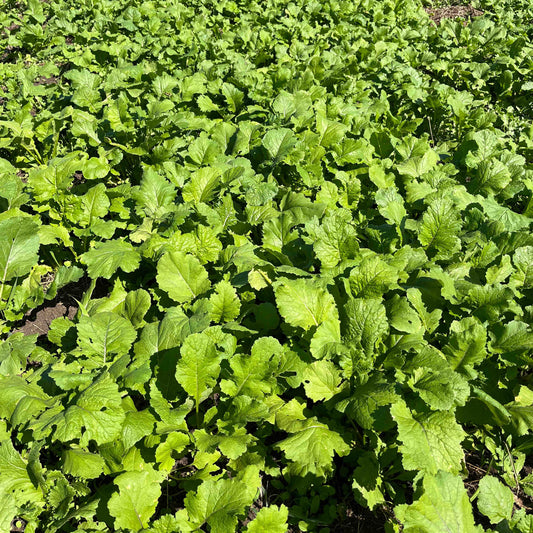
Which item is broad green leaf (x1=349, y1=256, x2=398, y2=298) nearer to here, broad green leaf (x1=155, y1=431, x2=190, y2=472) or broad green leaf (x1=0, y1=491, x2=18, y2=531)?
broad green leaf (x1=155, y1=431, x2=190, y2=472)

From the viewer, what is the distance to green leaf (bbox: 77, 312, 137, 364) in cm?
260

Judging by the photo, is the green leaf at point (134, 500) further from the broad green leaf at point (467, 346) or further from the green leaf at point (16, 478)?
the broad green leaf at point (467, 346)

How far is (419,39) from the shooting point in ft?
21.5

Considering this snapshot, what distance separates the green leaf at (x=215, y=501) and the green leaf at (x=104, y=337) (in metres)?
0.94

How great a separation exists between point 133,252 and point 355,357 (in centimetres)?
167

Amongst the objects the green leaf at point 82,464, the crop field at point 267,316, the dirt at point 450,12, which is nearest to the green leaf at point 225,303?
the crop field at point 267,316

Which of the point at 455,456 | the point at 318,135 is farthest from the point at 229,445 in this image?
the point at 318,135

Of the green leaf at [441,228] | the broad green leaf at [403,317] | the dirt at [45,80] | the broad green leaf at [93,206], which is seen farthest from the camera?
the dirt at [45,80]

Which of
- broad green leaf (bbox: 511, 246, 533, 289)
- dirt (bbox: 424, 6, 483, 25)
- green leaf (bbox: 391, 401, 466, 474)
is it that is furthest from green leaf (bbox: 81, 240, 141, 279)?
dirt (bbox: 424, 6, 483, 25)

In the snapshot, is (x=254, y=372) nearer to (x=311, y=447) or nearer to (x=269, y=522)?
(x=311, y=447)

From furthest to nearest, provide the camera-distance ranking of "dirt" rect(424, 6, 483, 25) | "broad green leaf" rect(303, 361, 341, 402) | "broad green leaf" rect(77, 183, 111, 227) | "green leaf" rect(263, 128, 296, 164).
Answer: "dirt" rect(424, 6, 483, 25) → "green leaf" rect(263, 128, 296, 164) → "broad green leaf" rect(77, 183, 111, 227) → "broad green leaf" rect(303, 361, 341, 402)

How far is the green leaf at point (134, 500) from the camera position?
2.02m

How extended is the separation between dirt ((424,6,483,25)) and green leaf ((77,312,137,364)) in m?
7.83

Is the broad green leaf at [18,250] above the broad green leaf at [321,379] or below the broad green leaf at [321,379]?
below
